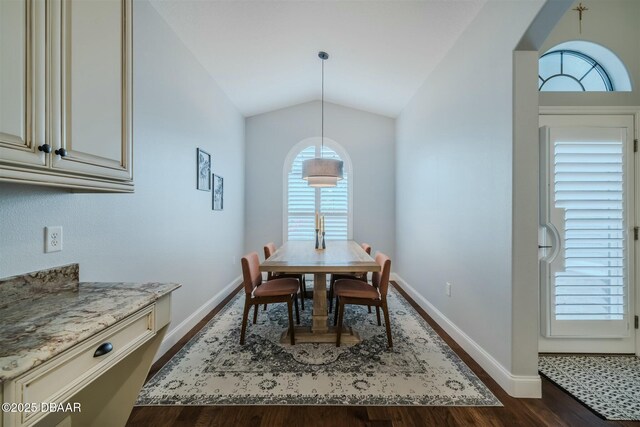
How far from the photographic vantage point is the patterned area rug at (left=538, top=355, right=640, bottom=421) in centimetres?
166

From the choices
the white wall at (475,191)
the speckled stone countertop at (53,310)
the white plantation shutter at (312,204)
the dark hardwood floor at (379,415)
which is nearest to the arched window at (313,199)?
the white plantation shutter at (312,204)

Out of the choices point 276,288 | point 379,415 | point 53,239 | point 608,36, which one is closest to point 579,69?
point 608,36

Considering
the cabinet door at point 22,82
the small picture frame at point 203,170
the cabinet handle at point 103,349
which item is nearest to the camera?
the cabinet door at point 22,82

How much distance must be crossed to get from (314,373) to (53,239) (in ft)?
5.87

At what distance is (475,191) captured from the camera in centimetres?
227

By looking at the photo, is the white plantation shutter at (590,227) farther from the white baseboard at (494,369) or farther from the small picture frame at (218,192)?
the small picture frame at (218,192)

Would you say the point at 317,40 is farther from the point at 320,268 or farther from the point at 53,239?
the point at 53,239

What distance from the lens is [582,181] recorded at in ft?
7.02

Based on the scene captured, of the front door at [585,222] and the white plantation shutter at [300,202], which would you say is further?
the white plantation shutter at [300,202]

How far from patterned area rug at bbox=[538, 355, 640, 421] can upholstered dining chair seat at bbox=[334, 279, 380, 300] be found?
1.33 meters

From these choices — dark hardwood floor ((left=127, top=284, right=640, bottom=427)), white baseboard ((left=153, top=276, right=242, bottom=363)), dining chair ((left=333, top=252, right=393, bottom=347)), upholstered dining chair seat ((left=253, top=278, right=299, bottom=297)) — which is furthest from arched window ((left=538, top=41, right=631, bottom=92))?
white baseboard ((left=153, top=276, right=242, bottom=363))

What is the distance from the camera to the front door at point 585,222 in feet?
7.00

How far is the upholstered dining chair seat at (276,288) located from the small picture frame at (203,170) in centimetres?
135

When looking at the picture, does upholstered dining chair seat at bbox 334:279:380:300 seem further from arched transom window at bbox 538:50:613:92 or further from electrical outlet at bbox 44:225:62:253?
arched transom window at bbox 538:50:613:92
